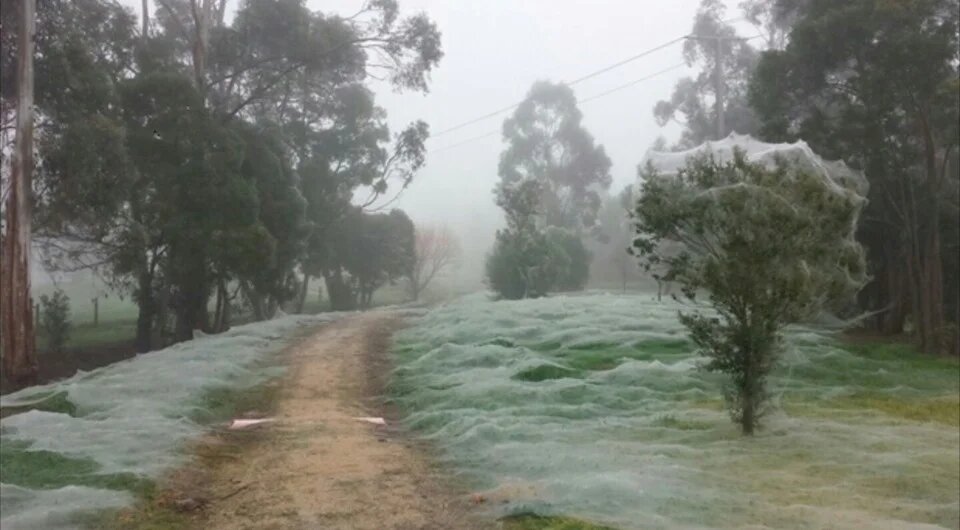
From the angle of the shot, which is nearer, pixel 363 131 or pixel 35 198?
pixel 35 198

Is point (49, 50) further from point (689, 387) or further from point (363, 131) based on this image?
point (363, 131)

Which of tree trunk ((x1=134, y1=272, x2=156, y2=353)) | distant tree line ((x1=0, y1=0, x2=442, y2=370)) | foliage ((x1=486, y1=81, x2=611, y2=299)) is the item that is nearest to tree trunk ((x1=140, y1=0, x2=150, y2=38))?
distant tree line ((x1=0, y1=0, x2=442, y2=370))

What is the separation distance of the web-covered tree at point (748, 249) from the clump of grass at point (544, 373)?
2644 millimetres

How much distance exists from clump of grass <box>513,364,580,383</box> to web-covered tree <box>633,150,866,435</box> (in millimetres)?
2644

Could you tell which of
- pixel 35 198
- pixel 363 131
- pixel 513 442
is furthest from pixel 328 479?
pixel 363 131

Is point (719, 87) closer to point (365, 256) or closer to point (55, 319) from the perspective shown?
point (365, 256)

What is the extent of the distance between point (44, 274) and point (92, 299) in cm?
222

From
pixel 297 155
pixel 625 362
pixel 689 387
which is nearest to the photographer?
pixel 689 387

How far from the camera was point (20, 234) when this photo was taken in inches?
601

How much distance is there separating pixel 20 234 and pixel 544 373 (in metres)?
8.72

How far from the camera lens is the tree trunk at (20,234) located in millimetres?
15203

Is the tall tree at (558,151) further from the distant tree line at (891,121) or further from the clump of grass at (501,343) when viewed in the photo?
the clump of grass at (501,343)

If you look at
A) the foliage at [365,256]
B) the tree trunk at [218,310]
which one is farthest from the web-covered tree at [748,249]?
the foliage at [365,256]

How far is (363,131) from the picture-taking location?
28.6m
